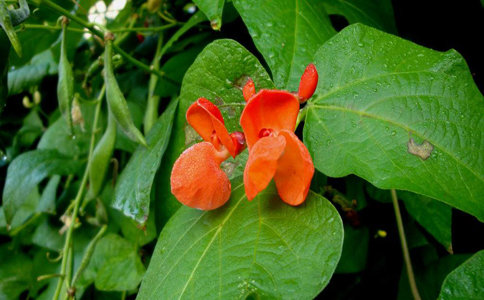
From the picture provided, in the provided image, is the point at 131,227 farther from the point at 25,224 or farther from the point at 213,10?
the point at 213,10

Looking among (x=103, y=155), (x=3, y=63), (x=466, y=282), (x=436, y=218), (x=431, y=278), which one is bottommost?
(x=431, y=278)

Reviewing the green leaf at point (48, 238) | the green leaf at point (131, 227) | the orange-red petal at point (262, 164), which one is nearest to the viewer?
the orange-red petal at point (262, 164)

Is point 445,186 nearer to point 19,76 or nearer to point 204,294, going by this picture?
point 204,294

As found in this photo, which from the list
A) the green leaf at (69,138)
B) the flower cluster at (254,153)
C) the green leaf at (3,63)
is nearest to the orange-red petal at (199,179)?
the flower cluster at (254,153)

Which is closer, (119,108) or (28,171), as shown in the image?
(119,108)

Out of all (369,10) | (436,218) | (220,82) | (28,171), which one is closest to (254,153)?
(220,82)

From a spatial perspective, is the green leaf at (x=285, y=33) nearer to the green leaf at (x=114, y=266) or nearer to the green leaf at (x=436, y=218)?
the green leaf at (x=436, y=218)

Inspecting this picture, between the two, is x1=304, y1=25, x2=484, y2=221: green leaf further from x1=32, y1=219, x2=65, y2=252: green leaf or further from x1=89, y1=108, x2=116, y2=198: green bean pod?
x1=32, y1=219, x2=65, y2=252: green leaf
